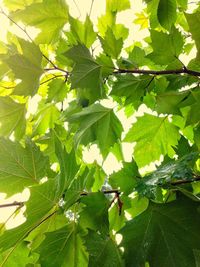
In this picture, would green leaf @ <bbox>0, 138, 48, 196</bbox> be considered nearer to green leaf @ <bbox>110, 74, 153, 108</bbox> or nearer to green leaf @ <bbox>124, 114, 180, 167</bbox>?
green leaf @ <bbox>110, 74, 153, 108</bbox>

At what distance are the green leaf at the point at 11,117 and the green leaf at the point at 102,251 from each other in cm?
36

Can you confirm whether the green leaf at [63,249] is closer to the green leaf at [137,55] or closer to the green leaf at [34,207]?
the green leaf at [34,207]

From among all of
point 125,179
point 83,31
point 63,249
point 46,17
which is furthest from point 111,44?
point 63,249

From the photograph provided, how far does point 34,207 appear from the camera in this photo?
448mm

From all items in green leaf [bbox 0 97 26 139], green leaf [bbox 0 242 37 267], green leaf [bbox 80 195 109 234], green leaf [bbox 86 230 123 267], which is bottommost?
green leaf [bbox 0 242 37 267]

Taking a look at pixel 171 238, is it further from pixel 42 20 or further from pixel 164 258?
pixel 42 20

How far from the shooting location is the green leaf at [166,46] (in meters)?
0.59

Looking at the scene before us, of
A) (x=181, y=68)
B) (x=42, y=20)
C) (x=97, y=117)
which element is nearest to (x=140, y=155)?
(x=97, y=117)

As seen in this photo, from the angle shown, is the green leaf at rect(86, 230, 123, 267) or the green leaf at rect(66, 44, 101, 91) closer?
the green leaf at rect(86, 230, 123, 267)

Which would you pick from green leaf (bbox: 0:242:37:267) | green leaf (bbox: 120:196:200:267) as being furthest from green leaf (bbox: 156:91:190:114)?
green leaf (bbox: 0:242:37:267)

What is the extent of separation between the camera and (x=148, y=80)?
67 cm

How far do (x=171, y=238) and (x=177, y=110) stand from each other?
273 millimetres

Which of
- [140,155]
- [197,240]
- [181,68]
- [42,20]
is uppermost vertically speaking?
[42,20]

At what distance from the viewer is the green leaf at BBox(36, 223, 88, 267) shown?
479 mm
